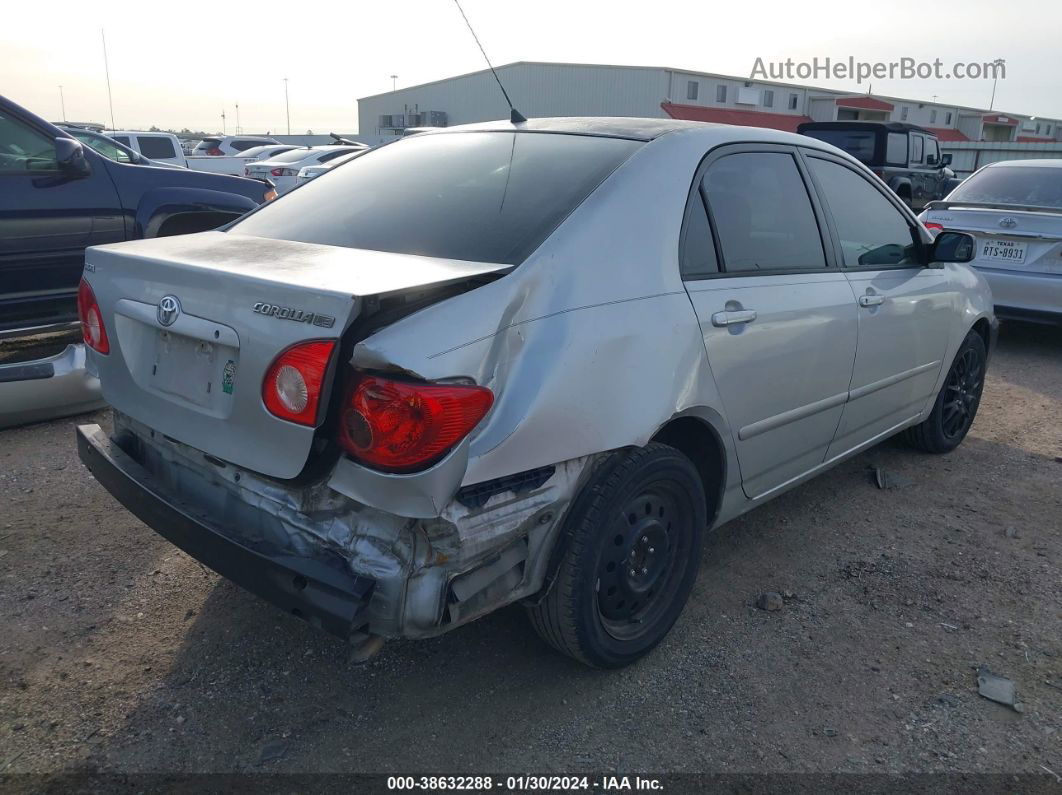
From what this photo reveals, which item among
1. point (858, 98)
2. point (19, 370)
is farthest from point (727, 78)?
point (19, 370)

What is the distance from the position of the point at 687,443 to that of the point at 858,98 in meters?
48.6

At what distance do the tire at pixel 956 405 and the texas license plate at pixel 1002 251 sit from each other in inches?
98.8

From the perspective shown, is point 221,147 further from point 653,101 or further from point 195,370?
point 195,370

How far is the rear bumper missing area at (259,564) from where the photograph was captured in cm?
201

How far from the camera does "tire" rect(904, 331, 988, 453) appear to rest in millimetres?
4625

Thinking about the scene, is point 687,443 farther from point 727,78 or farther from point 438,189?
point 727,78

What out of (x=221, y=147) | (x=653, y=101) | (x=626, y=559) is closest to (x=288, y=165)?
(x=221, y=147)

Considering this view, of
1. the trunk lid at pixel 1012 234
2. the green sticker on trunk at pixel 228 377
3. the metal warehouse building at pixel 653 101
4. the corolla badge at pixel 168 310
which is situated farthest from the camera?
the metal warehouse building at pixel 653 101

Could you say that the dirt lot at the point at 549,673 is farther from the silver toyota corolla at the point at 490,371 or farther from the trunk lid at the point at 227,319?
the trunk lid at the point at 227,319

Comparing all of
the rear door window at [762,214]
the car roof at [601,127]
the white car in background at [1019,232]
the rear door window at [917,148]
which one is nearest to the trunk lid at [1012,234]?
the white car in background at [1019,232]

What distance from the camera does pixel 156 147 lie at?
1747cm

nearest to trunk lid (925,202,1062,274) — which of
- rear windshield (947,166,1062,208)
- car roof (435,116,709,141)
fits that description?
rear windshield (947,166,1062,208)

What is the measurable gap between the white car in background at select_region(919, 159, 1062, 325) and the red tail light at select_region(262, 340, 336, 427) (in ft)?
20.0

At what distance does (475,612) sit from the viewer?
2.18m
